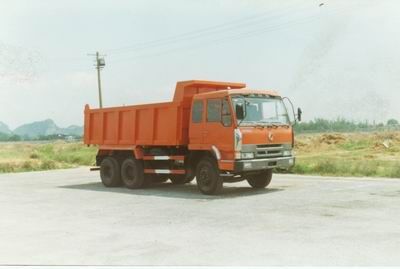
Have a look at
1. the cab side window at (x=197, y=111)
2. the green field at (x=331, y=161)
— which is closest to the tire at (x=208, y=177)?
the cab side window at (x=197, y=111)

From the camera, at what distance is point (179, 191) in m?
15.9

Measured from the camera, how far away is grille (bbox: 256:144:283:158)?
13.8 meters

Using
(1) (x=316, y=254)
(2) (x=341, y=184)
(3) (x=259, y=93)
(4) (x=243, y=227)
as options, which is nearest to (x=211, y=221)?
(4) (x=243, y=227)

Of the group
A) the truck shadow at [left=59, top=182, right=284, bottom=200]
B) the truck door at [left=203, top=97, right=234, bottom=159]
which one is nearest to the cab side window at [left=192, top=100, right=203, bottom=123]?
the truck door at [left=203, top=97, right=234, bottom=159]

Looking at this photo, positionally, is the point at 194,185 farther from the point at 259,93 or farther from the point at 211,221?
the point at 211,221

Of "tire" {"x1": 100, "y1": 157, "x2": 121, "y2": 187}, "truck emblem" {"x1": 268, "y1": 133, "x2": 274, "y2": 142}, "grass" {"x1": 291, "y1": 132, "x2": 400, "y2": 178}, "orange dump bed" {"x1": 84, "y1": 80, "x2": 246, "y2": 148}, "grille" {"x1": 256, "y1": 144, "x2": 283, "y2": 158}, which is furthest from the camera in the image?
"grass" {"x1": 291, "y1": 132, "x2": 400, "y2": 178}

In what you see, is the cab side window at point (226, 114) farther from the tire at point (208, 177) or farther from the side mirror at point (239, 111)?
the tire at point (208, 177)

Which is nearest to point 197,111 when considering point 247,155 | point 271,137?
point 247,155

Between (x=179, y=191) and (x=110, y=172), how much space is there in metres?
2.88

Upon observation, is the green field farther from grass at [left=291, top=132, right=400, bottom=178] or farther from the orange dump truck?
the orange dump truck

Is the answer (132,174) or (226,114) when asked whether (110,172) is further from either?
(226,114)

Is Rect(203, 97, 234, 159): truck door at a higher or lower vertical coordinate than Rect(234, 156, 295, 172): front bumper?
higher

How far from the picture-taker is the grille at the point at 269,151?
45.2 ft

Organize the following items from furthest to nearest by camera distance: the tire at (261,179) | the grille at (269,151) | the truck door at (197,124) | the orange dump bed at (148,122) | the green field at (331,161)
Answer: the green field at (331,161)
the tire at (261,179)
the orange dump bed at (148,122)
the truck door at (197,124)
the grille at (269,151)
